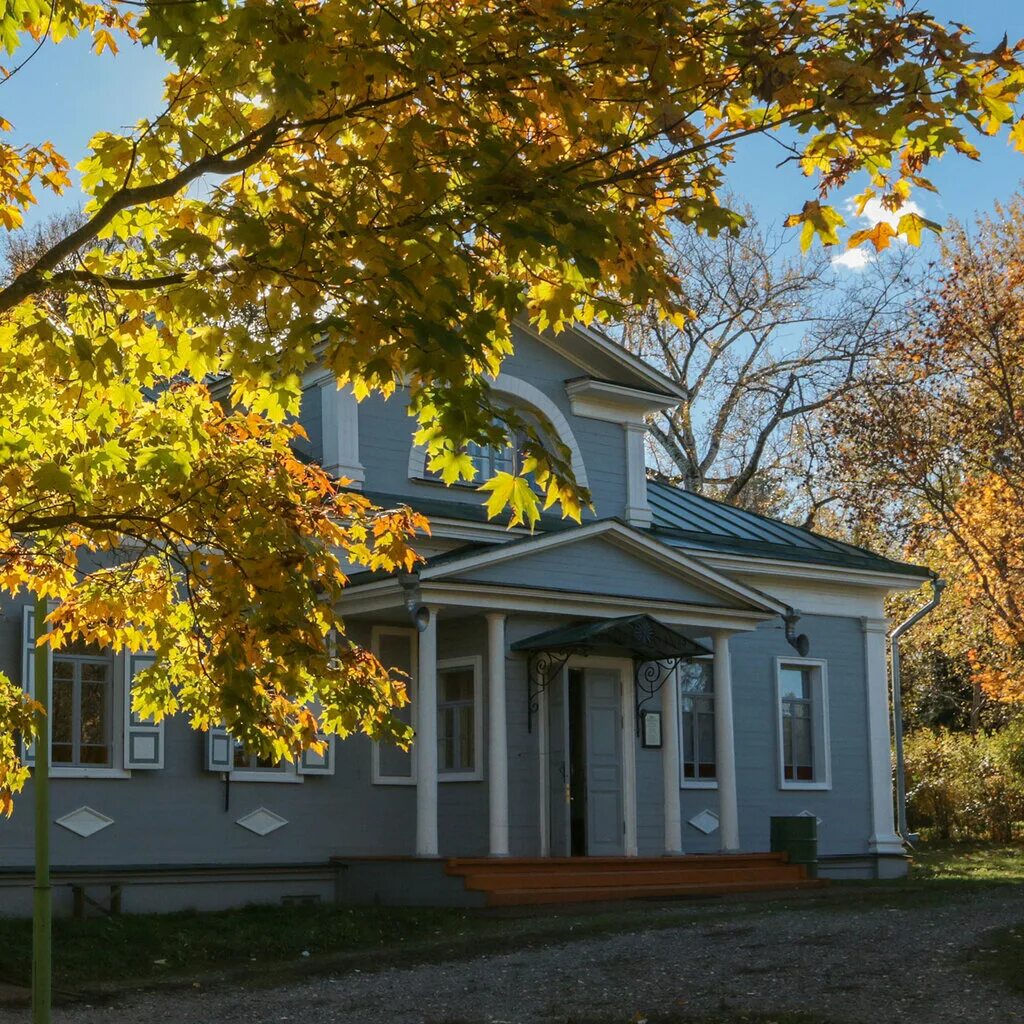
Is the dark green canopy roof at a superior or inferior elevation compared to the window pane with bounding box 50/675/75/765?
superior

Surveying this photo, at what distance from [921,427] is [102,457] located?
1947 centimetres

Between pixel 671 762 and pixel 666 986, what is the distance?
7907 millimetres

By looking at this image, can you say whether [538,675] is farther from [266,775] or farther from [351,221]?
[351,221]

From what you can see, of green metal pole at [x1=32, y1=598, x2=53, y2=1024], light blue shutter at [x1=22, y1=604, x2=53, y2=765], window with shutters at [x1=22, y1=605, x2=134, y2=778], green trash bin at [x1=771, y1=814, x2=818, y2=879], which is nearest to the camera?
green metal pole at [x1=32, y1=598, x2=53, y2=1024]

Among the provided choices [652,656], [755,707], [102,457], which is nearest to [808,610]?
[755,707]

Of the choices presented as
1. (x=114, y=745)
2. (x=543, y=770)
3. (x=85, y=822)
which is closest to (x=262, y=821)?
(x=114, y=745)

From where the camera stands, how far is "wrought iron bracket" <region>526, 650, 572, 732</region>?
18.1m

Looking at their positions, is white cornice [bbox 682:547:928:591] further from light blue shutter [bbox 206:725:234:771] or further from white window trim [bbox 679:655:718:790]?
light blue shutter [bbox 206:725:234:771]

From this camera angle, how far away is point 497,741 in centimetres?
1655

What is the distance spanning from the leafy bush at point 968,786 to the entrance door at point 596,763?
14722mm

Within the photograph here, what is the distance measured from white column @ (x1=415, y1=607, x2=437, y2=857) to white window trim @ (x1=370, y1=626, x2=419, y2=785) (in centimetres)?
104

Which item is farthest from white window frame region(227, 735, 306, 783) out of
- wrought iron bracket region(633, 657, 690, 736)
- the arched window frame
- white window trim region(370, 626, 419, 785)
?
wrought iron bracket region(633, 657, 690, 736)

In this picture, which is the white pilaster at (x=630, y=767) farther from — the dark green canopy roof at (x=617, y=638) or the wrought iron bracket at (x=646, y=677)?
the dark green canopy roof at (x=617, y=638)

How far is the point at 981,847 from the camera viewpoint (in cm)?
2961
